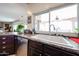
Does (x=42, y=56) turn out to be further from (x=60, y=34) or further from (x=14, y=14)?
(x=14, y=14)

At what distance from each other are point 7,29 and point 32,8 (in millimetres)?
269

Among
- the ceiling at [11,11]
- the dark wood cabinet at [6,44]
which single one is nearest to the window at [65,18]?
the ceiling at [11,11]

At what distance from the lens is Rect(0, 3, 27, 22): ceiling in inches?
30.6

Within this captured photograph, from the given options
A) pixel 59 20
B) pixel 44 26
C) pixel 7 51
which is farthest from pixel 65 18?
pixel 7 51

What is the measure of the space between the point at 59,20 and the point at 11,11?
1.31 ft

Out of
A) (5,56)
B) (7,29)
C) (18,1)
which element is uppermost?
(18,1)

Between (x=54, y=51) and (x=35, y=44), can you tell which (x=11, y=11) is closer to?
(x=35, y=44)

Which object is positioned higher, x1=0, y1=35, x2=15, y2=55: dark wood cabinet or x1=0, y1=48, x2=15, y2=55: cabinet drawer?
x1=0, y1=35, x2=15, y2=55: dark wood cabinet

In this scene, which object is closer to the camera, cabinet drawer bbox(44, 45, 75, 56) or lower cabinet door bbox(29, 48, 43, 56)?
cabinet drawer bbox(44, 45, 75, 56)

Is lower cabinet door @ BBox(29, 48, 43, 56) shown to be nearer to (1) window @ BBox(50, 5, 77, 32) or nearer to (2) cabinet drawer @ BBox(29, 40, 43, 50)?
(2) cabinet drawer @ BBox(29, 40, 43, 50)

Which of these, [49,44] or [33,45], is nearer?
[49,44]

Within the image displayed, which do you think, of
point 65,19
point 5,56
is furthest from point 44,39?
point 5,56

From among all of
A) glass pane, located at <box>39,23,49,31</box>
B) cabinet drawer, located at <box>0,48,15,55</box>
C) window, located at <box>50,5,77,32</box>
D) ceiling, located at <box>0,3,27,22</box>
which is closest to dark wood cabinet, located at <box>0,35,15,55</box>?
cabinet drawer, located at <box>0,48,15,55</box>

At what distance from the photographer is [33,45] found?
846mm
